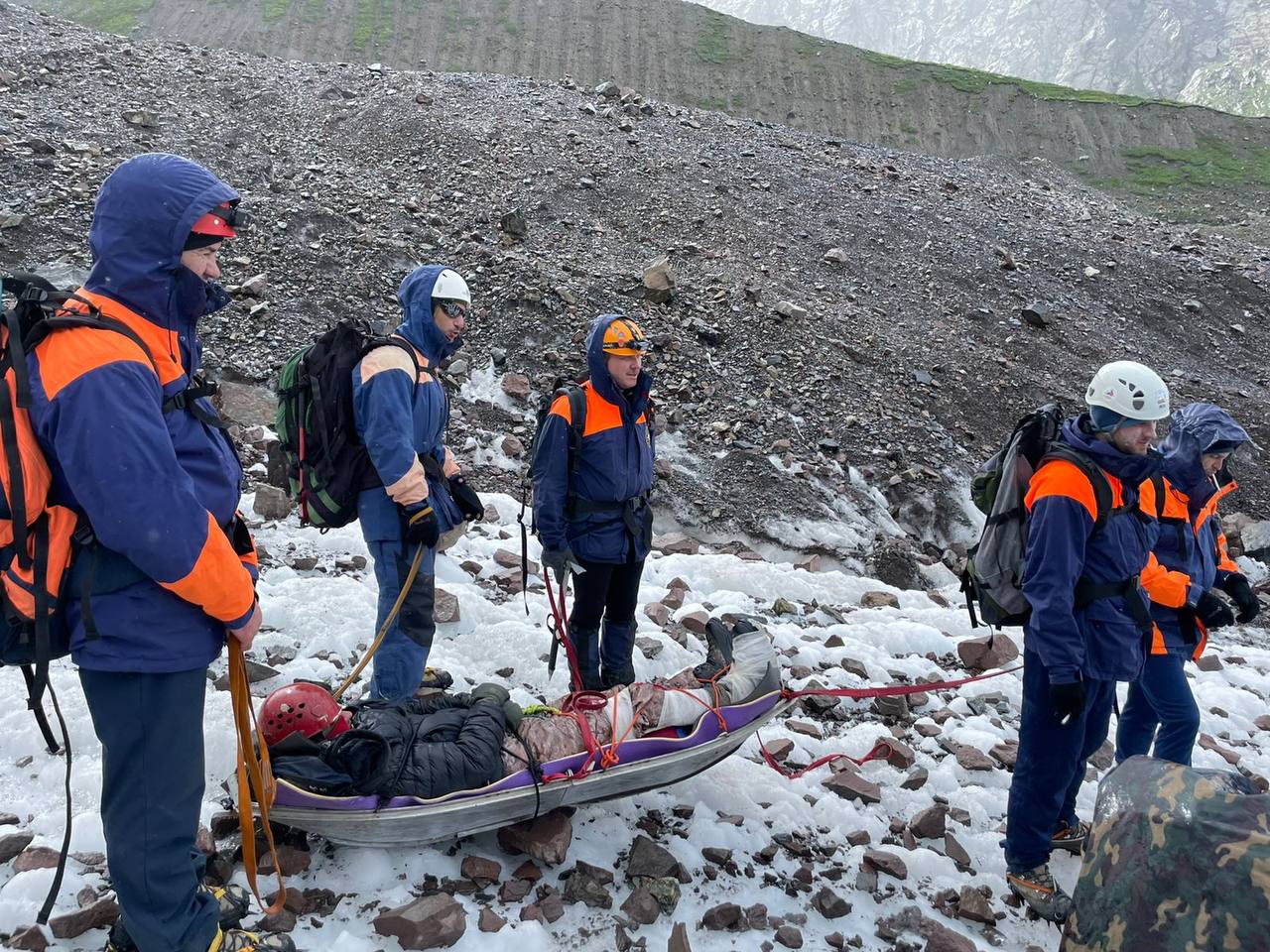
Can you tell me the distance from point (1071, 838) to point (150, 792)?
4756 mm

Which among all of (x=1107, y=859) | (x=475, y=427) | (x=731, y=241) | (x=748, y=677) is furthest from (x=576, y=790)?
(x=731, y=241)

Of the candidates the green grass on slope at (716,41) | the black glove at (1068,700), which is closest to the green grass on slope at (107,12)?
the green grass on slope at (716,41)

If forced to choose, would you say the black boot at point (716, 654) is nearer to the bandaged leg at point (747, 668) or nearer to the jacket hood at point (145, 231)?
the bandaged leg at point (747, 668)

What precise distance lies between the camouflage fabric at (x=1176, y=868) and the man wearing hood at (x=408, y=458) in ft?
11.1

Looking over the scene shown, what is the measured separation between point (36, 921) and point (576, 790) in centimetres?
228

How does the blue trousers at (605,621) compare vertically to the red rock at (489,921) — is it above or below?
above

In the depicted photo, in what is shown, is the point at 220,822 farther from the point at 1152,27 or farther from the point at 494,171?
the point at 1152,27

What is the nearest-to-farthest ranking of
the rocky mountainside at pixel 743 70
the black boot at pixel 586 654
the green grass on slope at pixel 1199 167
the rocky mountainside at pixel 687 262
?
1. the black boot at pixel 586 654
2. the rocky mountainside at pixel 687 262
3. the green grass on slope at pixel 1199 167
4. the rocky mountainside at pixel 743 70

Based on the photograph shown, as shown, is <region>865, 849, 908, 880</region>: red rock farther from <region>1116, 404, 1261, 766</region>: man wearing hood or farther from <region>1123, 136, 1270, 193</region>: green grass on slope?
<region>1123, 136, 1270, 193</region>: green grass on slope

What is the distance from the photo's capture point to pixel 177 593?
8.82ft

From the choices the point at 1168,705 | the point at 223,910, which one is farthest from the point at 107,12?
the point at 1168,705

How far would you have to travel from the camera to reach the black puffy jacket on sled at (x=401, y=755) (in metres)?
3.80

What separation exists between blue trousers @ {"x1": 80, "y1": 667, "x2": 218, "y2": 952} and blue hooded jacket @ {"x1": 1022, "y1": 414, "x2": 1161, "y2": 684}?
3.69m

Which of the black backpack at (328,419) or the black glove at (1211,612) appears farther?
the black glove at (1211,612)
